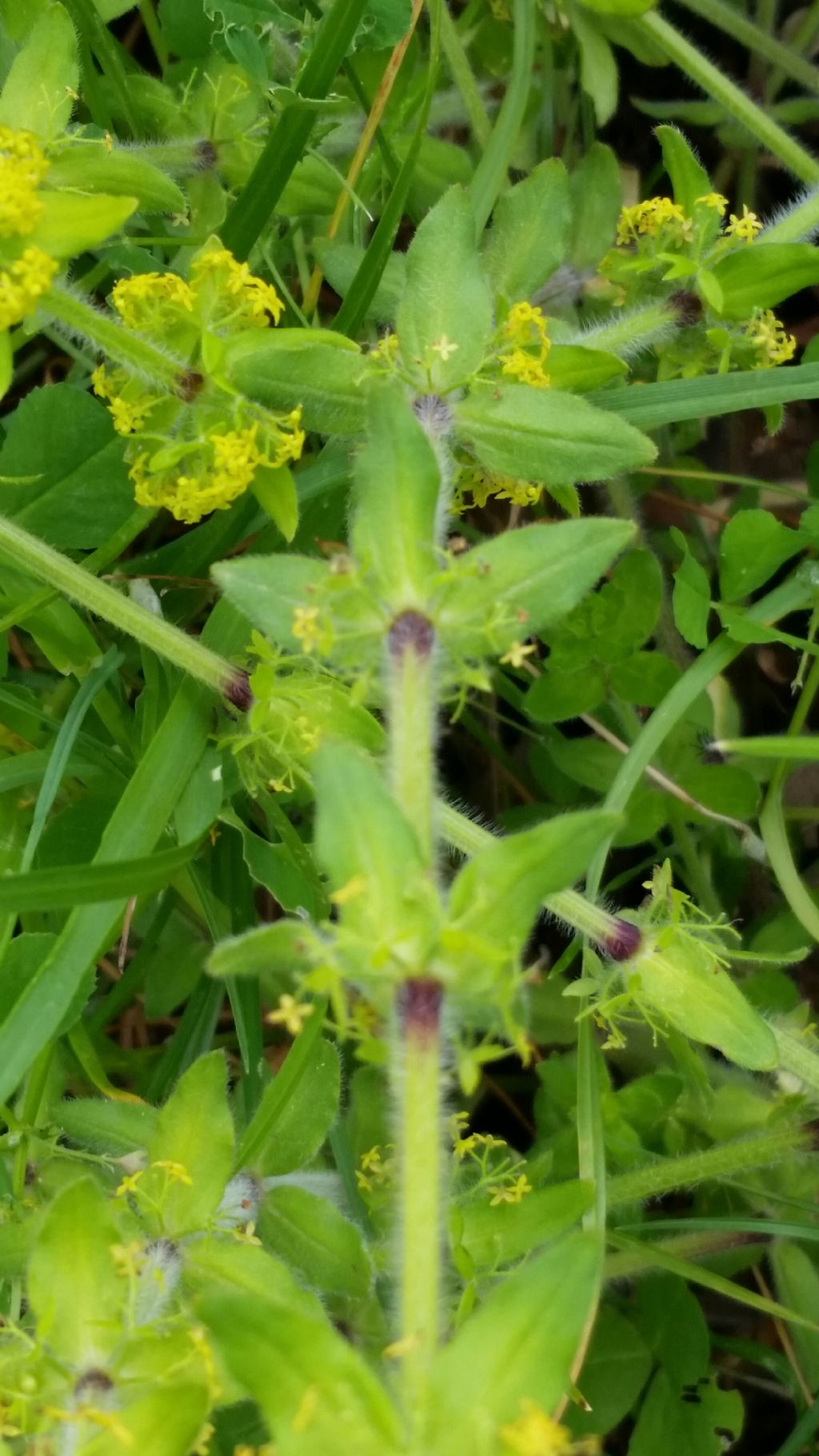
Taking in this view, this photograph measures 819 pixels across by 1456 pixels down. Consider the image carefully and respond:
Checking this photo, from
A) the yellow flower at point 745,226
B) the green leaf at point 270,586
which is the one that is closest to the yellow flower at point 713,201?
the yellow flower at point 745,226

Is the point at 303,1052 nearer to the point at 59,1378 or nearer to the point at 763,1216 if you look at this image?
the point at 59,1378

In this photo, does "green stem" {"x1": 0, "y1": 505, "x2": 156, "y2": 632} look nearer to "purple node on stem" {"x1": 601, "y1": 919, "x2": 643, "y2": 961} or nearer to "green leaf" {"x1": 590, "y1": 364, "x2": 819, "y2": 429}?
"green leaf" {"x1": 590, "y1": 364, "x2": 819, "y2": 429}

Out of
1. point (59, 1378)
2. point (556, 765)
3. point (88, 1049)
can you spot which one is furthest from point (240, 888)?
point (59, 1378)

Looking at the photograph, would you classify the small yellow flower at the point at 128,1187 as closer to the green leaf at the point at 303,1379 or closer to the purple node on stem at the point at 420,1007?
the green leaf at the point at 303,1379

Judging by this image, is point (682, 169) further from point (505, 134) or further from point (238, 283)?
point (238, 283)

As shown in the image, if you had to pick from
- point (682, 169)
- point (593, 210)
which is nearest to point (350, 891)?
point (682, 169)
